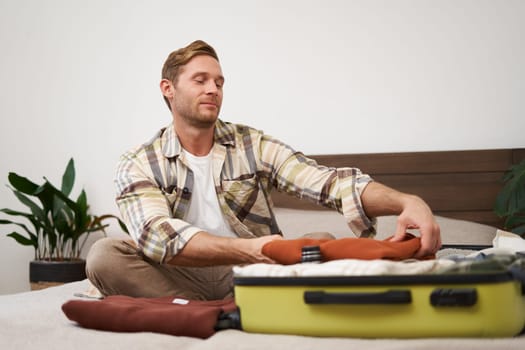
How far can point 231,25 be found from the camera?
3283mm

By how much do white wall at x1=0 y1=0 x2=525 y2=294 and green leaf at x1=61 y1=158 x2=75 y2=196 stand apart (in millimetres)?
161

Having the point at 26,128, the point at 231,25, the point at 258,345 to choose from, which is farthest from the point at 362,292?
the point at 26,128

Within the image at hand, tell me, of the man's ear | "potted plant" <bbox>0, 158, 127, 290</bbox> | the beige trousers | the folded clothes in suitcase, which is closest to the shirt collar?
the man's ear

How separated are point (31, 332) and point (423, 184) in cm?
198

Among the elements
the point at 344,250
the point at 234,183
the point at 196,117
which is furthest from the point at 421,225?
the point at 196,117

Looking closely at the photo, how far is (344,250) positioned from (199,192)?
737 millimetres

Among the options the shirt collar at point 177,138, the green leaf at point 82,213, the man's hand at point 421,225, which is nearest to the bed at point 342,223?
the man's hand at point 421,225

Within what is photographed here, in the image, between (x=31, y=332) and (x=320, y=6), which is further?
(x=320, y=6)

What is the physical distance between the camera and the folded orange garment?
1.22 metres

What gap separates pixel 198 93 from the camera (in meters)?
1.94

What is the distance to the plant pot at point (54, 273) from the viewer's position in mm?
3158

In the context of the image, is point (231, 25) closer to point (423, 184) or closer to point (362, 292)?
point (423, 184)

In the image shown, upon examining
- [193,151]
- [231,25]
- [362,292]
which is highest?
[231,25]

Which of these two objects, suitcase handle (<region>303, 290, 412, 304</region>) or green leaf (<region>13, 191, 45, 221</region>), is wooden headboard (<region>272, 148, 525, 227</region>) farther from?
suitcase handle (<region>303, 290, 412, 304</region>)
